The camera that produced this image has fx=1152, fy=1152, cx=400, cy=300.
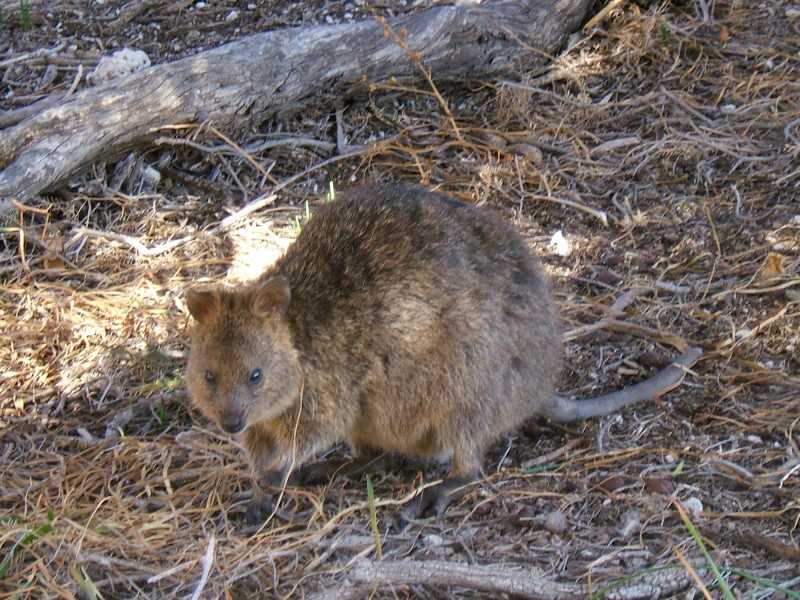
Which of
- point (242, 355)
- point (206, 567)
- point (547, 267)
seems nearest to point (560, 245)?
point (547, 267)

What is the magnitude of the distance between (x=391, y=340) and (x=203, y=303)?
26.1 inches

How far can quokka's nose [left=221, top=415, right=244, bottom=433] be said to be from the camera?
3779 millimetres

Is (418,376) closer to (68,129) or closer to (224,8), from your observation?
(68,129)

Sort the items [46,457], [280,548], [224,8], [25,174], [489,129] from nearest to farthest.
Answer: [280,548], [46,457], [25,174], [489,129], [224,8]

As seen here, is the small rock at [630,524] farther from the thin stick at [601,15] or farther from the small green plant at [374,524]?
the thin stick at [601,15]

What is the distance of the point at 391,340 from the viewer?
4.04 m

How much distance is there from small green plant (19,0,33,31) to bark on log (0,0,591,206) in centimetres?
152

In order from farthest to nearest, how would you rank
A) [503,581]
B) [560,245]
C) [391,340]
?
[560,245]
[391,340]
[503,581]

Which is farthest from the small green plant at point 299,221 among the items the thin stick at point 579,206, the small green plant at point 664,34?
the small green plant at point 664,34

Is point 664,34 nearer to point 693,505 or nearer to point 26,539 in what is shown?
point 693,505

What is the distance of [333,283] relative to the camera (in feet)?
13.4

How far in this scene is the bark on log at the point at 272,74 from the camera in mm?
5578

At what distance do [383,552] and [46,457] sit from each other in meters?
1.48

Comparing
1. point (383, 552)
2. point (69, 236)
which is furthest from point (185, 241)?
point (383, 552)
